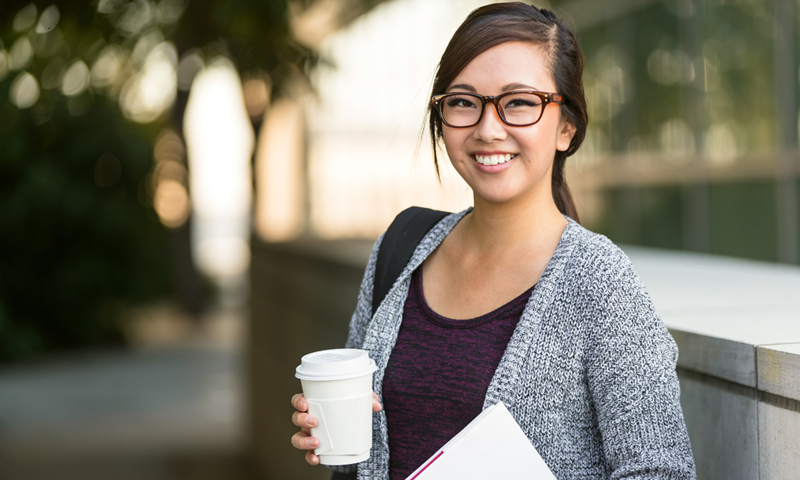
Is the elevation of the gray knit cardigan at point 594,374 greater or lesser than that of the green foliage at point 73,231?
lesser

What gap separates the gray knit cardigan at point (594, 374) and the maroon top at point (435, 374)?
0.22 ft

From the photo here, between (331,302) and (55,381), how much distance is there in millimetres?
8626

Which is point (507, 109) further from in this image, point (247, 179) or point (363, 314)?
point (247, 179)

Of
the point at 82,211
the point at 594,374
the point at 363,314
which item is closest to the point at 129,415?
the point at 82,211

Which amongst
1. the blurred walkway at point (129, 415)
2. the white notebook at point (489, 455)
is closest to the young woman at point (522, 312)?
the white notebook at point (489, 455)

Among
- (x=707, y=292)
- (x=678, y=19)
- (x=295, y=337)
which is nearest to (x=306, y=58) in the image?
(x=295, y=337)

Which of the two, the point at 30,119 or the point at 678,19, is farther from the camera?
the point at 30,119

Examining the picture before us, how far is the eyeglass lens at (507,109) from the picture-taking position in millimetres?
1769

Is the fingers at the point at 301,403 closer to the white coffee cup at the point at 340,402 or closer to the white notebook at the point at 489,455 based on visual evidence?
the white coffee cup at the point at 340,402

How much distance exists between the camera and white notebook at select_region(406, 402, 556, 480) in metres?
1.57

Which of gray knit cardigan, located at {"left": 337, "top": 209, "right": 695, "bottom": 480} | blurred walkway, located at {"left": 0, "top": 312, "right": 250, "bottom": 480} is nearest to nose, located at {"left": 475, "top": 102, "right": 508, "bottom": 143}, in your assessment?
gray knit cardigan, located at {"left": 337, "top": 209, "right": 695, "bottom": 480}

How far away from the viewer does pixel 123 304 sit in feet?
49.6

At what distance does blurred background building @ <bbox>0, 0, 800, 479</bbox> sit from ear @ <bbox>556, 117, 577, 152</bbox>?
376mm

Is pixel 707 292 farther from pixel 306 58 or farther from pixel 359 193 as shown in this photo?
pixel 359 193
